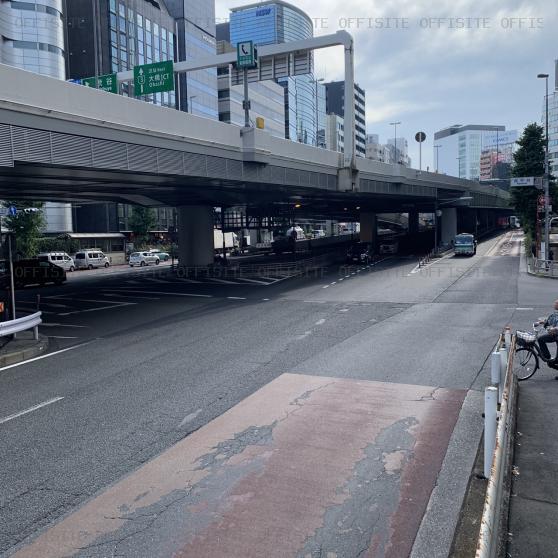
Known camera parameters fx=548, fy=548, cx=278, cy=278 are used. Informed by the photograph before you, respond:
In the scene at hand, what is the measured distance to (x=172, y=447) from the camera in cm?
755

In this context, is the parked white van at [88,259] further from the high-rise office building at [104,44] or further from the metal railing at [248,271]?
the high-rise office building at [104,44]

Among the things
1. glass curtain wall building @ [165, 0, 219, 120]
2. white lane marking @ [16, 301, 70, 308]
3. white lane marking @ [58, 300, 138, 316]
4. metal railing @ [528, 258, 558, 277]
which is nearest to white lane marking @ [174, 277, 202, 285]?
white lane marking @ [58, 300, 138, 316]

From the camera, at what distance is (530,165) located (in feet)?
160

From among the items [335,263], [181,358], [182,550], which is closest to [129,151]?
[181,358]

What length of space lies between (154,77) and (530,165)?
34.4 meters

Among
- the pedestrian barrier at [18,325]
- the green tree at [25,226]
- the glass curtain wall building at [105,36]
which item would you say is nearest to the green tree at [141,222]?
the glass curtain wall building at [105,36]

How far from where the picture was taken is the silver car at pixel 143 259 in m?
56.0

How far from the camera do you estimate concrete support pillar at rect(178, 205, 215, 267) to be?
40656mm

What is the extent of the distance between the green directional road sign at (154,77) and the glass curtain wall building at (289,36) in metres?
124

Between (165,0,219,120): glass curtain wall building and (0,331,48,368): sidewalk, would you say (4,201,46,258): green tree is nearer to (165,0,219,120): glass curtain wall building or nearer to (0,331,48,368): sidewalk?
(0,331,48,368): sidewalk

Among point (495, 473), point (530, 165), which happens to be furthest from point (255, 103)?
point (495, 473)

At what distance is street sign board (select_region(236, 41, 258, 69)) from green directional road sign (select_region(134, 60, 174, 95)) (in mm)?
6469

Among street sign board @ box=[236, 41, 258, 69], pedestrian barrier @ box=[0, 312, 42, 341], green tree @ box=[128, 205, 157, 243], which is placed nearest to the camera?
pedestrian barrier @ box=[0, 312, 42, 341]

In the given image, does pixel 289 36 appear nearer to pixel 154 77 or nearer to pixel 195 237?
pixel 195 237
